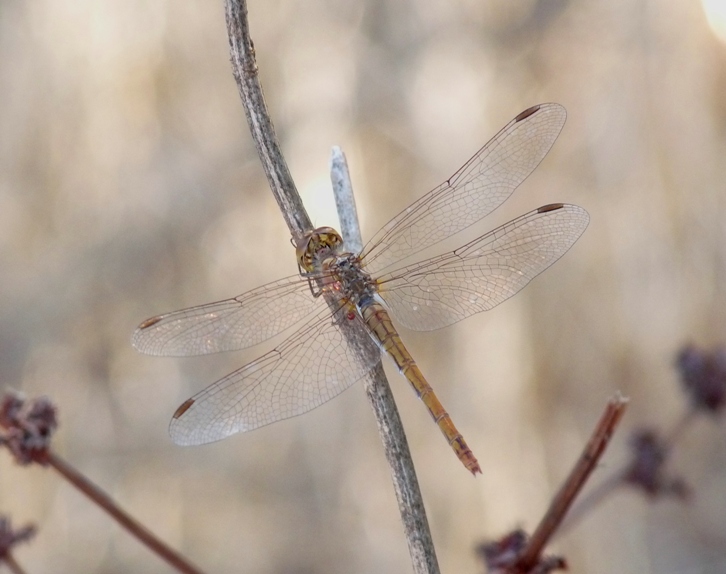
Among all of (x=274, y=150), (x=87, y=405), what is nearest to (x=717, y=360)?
(x=274, y=150)

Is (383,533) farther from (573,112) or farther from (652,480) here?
(573,112)

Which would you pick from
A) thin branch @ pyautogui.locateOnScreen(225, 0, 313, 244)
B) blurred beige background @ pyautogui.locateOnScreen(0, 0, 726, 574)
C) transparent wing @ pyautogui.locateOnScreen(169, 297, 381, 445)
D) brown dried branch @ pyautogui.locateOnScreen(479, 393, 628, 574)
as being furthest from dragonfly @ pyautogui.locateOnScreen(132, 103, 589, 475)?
blurred beige background @ pyautogui.locateOnScreen(0, 0, 726, 574)

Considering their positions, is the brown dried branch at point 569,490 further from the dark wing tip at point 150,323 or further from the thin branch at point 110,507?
the dark wing tip at point 150,323

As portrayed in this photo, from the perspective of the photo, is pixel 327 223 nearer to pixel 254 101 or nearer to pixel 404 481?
pixel 254 101

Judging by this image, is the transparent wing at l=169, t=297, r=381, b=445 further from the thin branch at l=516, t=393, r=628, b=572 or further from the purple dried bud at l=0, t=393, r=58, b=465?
the thin branch at l=516, t=393, r=628, b=572

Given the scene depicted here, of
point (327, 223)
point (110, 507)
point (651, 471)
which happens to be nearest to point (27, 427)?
point (110, 507)

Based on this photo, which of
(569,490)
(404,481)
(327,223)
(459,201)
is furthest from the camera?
(327,223)
